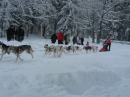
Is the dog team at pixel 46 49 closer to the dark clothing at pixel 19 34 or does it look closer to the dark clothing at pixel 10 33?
the dark clothing at pixel 19 34

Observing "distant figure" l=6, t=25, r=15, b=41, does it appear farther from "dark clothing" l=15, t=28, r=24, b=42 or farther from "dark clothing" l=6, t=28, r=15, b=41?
"dark clothing" l=15, t=28, r=24, b=42

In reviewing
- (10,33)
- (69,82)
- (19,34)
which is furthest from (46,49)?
(10,33)

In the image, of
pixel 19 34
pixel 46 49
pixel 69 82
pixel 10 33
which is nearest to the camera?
pixel 69 82

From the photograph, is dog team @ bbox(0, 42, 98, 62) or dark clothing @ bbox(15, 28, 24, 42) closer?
dog team @ bbox(0, 42, 98, 62)

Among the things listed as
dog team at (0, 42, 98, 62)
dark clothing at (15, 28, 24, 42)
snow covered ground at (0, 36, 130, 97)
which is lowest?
snow covered ground at (0, 36, 130, 97)

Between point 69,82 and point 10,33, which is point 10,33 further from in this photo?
point 69,82

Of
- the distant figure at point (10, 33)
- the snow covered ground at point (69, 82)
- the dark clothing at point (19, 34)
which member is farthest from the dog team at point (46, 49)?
the distant figure at point (10, 33)

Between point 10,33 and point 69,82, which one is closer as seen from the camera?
point 69,82

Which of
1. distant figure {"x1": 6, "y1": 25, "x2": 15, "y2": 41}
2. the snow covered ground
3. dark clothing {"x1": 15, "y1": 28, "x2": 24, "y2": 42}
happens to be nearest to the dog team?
the snow covered ground

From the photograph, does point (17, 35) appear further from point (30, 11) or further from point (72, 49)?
point (30, 11)

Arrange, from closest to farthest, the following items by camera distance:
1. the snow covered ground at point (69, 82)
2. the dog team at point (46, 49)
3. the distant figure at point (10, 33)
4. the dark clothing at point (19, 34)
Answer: the snow covered ground at point (69, 82) < the dog team at point (46, 49) < the distant figure at point (10, 33) < the dark clothing at point (19, 34)

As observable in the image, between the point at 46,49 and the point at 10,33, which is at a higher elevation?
the point at 10,33

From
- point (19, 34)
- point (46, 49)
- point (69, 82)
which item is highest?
point (19, 34)

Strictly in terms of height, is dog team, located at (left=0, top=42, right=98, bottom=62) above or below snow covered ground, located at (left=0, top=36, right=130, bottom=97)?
above
